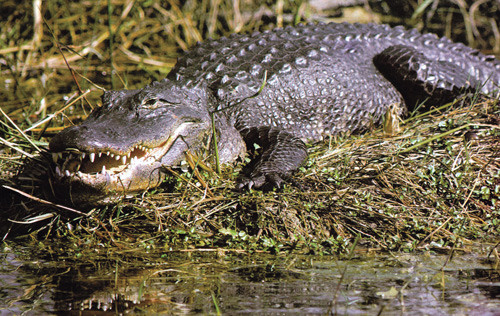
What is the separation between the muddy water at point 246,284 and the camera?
245cm

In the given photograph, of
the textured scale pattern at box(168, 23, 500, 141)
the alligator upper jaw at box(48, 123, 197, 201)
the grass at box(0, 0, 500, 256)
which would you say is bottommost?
the grass at box(0, 0, 500, 256)

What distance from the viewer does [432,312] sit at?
93.9 inches

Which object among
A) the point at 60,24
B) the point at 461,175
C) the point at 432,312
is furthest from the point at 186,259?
the point at 60,24

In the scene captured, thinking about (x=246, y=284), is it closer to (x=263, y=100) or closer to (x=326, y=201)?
(x=326, y=201)

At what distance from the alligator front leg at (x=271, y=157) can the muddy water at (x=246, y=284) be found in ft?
2.38

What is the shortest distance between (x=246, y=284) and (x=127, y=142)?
4.20 ft

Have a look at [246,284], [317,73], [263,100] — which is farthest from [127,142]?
[317,73]

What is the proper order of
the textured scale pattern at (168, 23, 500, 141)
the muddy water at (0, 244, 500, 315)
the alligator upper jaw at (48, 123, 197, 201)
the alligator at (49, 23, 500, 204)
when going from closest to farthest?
the muddy water at (0, 244, 500, 315) → the alligator upper jaw at (48, 123, 197, 201) → the alligator at (49, 23, 500, 204) → the textured scale pattern at (168, 23, 500, 141)

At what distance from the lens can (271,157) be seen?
416cm

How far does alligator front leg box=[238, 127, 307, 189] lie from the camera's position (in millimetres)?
3889

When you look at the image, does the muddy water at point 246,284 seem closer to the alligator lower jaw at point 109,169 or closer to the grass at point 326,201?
the grass at point 326,201

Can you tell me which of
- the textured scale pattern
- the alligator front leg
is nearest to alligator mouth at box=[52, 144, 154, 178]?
the alligator front leg

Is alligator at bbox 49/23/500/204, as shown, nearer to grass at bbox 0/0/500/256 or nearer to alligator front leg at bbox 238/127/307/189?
alligator front leg at bbox 238/127/307/189

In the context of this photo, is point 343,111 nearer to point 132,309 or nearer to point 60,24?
point 132,309
